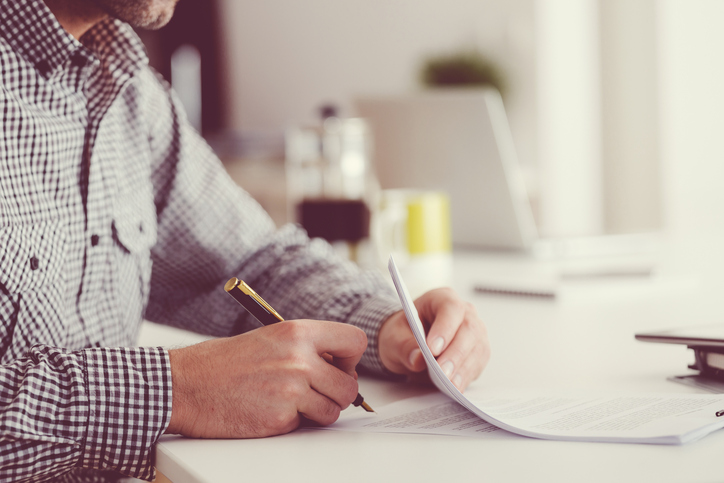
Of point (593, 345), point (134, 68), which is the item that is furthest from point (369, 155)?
point (593, 345)

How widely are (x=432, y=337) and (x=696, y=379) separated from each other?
0.82 feet

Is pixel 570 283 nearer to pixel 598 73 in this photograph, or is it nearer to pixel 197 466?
pixel 197 466

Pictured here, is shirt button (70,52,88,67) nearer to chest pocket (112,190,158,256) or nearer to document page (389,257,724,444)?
chest pocket (112,190,158,256)

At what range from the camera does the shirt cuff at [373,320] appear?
79cm

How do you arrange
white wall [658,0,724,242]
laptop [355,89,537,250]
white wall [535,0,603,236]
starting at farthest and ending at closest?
1. white wall [535,0,603,236]
2. white wall [658,0,724,242]
3. laptop [355,89,537,250]

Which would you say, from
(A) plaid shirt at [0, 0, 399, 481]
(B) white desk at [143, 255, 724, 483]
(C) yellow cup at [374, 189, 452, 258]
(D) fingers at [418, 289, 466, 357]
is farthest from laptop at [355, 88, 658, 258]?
(D) fingers at [418, 289, 466, 357]

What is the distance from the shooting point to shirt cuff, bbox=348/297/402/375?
0.79m

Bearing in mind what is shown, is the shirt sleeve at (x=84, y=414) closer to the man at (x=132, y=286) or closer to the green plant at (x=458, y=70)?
the man at (x=132, y=286)

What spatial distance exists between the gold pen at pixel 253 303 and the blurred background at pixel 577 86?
196 centimetres

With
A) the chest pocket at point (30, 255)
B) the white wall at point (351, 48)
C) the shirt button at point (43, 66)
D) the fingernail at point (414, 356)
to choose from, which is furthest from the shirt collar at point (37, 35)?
the white wall at point (351, 48)

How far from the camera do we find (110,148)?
0.98m

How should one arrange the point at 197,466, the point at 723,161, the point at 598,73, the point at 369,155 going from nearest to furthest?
the point at 197,466, the point at 369,155, the point at 723,161, the point at 598,73

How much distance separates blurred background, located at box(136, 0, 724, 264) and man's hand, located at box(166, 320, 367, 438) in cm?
199

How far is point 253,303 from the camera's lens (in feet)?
2.05
